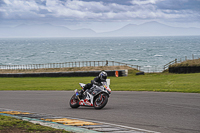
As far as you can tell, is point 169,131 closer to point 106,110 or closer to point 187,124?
point 187,124

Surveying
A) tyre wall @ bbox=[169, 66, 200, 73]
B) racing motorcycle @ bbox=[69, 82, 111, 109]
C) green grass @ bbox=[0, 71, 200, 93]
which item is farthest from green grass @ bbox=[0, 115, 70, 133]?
tyre wall @ bbox=[169, 66, 200, 73]

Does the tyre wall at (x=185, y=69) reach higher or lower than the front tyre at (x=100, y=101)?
higher

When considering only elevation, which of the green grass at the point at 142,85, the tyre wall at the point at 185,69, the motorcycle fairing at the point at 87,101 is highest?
the tyre wall at the point at 185,69

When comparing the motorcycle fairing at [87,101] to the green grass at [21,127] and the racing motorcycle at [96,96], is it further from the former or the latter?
the green grass at [21,127]

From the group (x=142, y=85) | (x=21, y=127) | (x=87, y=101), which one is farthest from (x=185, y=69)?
(x=21, y=127)

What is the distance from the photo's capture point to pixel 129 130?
7.26 m

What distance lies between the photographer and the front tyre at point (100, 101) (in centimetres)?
1046

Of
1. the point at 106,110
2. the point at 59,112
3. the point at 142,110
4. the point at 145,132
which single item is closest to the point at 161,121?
the point at 145,132

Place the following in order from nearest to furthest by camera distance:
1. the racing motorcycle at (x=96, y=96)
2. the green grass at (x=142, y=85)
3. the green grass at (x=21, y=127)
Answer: the green grass at (x=21, y=127) < the racing motorcycle at (x=96, y=96) < the green grass at (x=142, y=85)

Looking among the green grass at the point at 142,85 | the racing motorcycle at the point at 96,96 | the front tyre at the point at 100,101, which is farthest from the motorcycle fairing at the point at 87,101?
the green grass at the point at 142,85

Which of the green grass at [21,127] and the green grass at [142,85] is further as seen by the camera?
the green grass at [142,85]

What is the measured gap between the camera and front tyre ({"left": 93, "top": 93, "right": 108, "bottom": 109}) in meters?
10.5

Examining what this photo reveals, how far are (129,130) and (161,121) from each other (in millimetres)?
1426

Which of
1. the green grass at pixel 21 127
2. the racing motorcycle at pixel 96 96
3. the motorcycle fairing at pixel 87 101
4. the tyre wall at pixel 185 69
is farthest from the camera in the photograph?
the tyre wall at pixel 185 69
